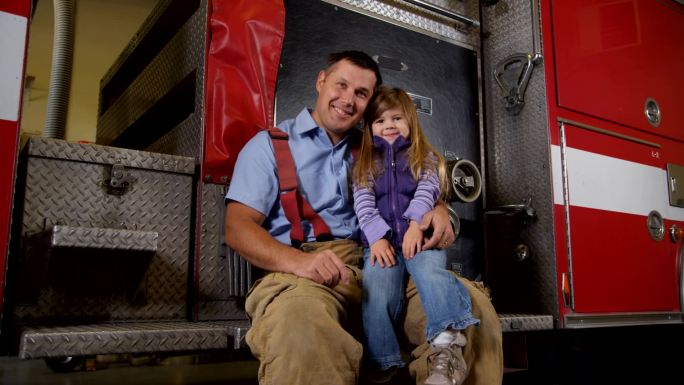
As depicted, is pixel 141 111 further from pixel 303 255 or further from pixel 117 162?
pixel 303 255

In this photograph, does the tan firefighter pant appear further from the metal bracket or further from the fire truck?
the metal bracket

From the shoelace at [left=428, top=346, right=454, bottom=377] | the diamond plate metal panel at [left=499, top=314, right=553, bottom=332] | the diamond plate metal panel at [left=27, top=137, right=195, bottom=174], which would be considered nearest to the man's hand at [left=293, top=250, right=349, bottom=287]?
the shoelace at [left=428, top=346, right=454, bottom=377]

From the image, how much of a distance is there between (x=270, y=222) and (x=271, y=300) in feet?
1.70

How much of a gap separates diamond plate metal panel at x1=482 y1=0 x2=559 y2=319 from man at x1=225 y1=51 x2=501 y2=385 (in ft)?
4.07

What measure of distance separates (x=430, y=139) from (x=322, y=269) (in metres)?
1.61

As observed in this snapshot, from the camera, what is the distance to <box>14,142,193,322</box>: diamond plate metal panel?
90.4 inches

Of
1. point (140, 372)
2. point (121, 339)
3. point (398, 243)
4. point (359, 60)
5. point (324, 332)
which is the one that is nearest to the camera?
point (324, 332)

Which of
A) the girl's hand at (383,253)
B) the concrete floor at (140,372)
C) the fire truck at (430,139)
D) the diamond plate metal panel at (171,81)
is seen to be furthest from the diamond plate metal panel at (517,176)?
the concrete floor at (140,372)

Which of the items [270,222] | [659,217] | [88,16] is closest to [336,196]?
[270,222]

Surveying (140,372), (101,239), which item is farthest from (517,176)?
(140,372)

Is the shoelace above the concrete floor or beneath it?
above

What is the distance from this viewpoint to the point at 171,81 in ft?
10.7

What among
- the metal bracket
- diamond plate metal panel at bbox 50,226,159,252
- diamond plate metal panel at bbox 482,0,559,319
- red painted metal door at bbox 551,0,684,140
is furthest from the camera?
red painted metal door at bbox 551,0,684,140

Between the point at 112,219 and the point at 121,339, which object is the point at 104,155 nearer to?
the point at 112,219
